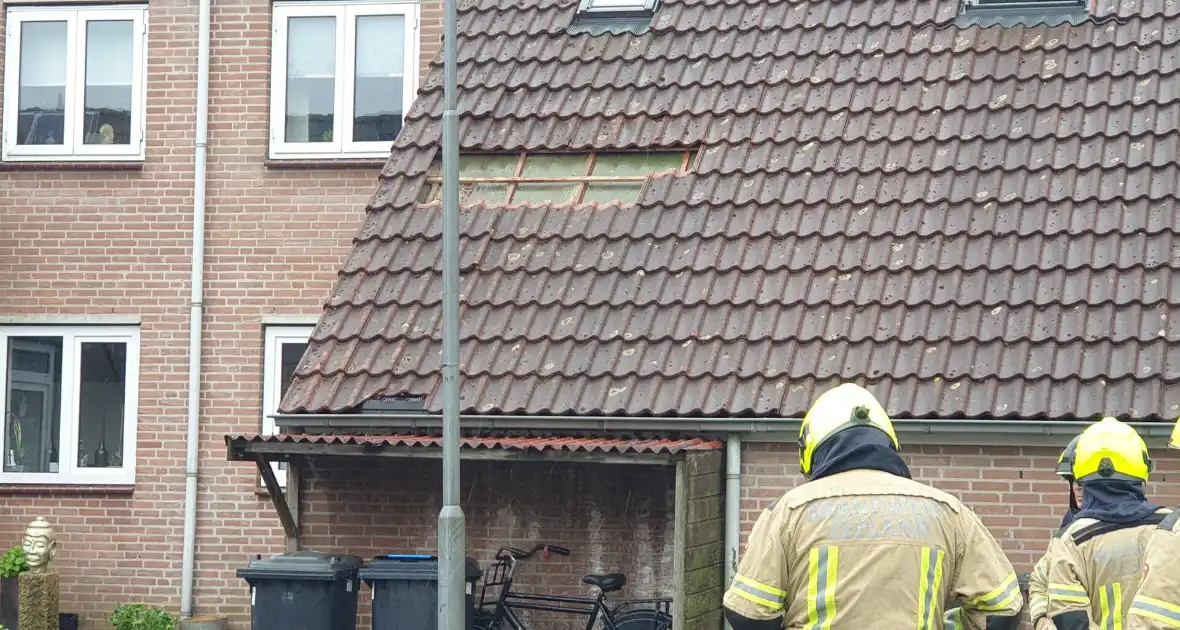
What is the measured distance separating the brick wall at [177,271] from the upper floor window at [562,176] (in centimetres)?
290

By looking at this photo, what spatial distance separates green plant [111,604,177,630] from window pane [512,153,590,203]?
5.14m

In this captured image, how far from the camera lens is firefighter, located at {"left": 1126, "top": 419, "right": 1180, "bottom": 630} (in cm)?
482

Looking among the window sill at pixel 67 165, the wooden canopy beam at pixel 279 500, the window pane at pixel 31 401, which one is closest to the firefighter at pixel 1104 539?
the wooden canopy beam at pixel 279 500

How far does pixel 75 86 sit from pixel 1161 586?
13056mm

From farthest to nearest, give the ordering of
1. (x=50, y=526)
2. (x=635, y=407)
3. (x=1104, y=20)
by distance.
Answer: (x=50, y=526), (x=1104, y=20), (x=635, y=407)

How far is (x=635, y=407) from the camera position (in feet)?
34.8

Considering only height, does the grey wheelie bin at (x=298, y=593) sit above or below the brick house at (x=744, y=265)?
below

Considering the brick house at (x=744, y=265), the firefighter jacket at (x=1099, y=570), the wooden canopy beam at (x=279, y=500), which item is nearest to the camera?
the firefighter jacket at (x=1099, y=570)

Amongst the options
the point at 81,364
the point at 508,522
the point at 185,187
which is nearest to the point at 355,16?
the point at 185,187

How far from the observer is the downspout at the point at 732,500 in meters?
10.5

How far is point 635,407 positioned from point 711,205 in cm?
187

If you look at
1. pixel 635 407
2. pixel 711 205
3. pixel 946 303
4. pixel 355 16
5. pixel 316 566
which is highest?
pixel 355 16

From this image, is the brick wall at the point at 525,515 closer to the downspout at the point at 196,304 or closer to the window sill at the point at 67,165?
the downspout at the point at 196,304

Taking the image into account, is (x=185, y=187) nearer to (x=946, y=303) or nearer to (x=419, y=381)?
(x=419, y=381)
